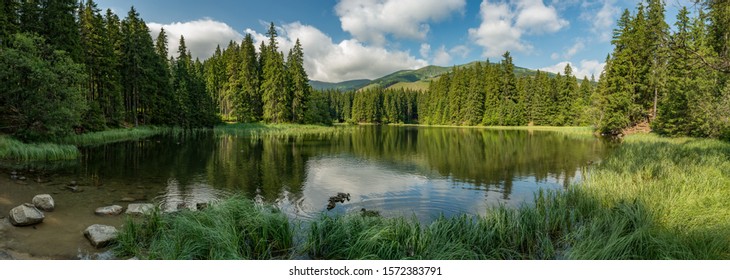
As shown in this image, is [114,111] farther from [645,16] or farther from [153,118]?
[645,16]

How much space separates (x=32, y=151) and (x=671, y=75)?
152ft

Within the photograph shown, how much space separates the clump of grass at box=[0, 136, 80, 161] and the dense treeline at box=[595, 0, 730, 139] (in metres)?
23.6

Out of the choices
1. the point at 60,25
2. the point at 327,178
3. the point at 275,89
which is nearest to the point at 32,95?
the point at 60,25

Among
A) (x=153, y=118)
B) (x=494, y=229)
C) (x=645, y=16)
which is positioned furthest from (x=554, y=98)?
(x=494, y=229)

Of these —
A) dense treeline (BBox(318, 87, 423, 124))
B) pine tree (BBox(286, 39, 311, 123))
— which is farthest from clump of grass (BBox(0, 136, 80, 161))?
dense treeline (BBox(318, 87, 423, 124))

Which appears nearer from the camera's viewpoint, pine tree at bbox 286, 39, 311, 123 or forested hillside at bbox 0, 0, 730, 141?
forested hillside at bbox 0, 0, 730, 141

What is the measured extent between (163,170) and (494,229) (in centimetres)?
1530

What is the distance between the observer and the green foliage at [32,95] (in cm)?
1733

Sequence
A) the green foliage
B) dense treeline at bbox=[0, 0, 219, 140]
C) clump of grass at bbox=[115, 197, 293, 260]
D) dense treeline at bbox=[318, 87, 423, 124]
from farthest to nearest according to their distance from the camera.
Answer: dense treeline at bbox=[318, 87, 423, 124]
dense treeline at bbox=[0, 0, 219, 140]
the green foliage
clump of grass at bbox=[115, 197, 293, 260]

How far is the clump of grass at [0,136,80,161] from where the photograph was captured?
1576 cm

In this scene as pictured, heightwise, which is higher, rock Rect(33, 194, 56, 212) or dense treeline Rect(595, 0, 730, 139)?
dense treeline Rect(595, 0, 730, 139)

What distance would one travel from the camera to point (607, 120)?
40.7 meters

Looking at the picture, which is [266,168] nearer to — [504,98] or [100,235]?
[100,235]

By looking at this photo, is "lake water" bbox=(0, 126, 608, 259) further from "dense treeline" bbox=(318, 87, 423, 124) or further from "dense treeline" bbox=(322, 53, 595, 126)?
"dense treeline" bbox=(318, 87, 423, 124)
